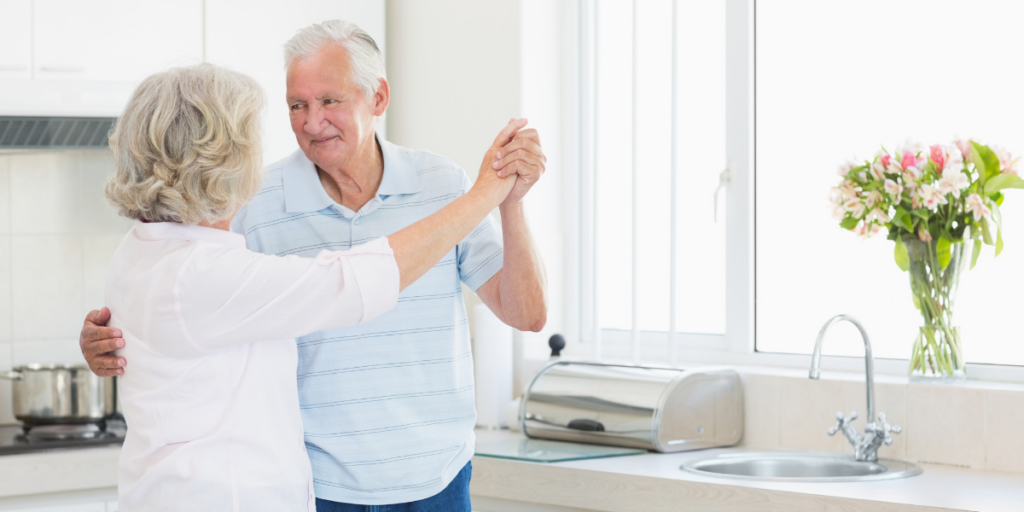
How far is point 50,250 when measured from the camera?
9.96 feet

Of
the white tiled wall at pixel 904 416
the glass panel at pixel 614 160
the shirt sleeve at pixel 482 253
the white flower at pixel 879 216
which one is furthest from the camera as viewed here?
the glass panel at pixel 614 160

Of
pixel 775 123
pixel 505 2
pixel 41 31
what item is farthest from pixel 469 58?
pixel 41 31

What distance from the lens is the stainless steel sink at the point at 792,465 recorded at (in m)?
2.24

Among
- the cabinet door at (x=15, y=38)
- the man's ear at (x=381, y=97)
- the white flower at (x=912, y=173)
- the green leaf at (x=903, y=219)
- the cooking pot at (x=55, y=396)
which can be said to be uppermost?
the cabinet door at (x=15, y=38)

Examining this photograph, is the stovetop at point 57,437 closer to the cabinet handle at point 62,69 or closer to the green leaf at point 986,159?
the cabinet handle at point 62,69

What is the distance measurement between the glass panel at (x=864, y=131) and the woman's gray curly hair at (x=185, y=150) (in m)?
1.69

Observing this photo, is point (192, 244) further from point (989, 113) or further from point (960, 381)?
point (989, 113)

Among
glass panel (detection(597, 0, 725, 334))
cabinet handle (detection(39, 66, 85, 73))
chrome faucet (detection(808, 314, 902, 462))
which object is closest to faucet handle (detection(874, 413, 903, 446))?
chrome faucet (detection(808, 314, 902, 462))

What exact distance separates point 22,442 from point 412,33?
1.59 meters

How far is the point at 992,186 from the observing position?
220 centimetres

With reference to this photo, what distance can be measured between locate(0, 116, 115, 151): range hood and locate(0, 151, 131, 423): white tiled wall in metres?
0.21

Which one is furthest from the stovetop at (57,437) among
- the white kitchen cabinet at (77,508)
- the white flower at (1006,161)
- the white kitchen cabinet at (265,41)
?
the white flower at (1006,161)

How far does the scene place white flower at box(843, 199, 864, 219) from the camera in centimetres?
230

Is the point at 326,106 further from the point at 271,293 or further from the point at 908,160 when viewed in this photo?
the point at 908,160
